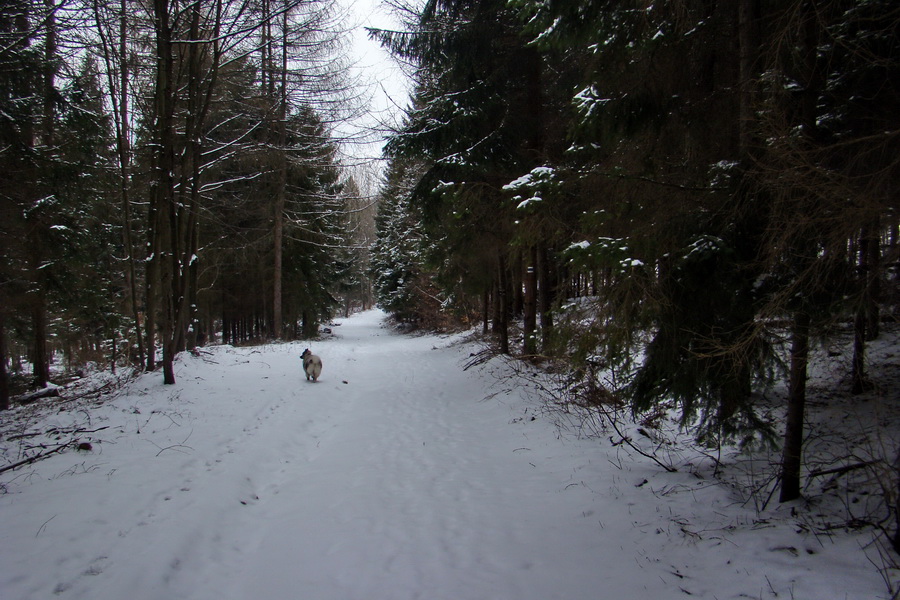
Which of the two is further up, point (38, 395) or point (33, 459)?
point (33, 459)

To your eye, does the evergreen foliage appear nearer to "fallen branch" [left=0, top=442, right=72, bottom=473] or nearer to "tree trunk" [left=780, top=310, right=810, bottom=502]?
"tree trunk" [left=780, top=310, right=810, bottom=502]

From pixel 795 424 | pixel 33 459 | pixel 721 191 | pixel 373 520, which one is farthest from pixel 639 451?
pixel 33 459

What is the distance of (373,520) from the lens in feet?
13.3

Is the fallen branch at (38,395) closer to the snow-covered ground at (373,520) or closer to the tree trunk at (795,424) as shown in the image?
the snow-covered ground at (373,520)

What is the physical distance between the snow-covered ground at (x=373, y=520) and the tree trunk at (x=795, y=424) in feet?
0.83

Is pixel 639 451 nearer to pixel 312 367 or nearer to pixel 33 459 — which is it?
pixel 33 459

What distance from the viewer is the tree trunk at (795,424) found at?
314 centimetres

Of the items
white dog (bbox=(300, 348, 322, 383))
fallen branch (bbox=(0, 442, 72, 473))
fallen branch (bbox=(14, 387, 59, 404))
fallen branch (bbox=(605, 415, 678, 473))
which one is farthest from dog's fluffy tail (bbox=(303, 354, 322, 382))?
fallen branch (bbox=(605, 415, 678, 473))

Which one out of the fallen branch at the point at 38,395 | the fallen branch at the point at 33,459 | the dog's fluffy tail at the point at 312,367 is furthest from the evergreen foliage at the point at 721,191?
the fallen branch at the point at 38,395

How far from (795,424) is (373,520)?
12.1 ft

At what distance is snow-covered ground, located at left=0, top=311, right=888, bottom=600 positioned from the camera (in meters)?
2.91

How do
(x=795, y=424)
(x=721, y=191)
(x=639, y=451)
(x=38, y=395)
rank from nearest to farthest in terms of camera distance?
(x=795, y=424) → (x=721, y=191) → (x=639, y=451) → (x=38, y=395)

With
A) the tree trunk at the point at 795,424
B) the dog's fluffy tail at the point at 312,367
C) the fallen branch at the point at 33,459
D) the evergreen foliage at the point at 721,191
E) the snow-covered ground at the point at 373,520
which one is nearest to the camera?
the evergreen foliage at the point at 721,191

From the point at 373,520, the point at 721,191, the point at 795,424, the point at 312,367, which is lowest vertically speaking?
the point at 373,520
